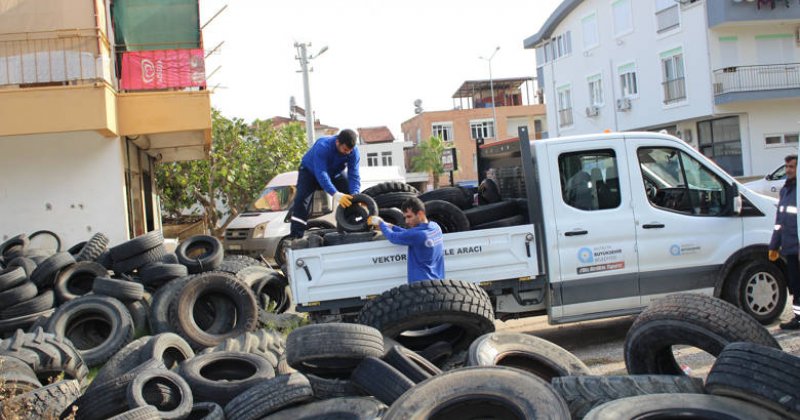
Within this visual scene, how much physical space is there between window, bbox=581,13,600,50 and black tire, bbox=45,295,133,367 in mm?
35048

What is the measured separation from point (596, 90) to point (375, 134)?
1717 inches

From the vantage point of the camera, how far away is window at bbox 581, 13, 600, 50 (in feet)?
128

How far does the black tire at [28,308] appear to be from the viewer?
28.8 feet

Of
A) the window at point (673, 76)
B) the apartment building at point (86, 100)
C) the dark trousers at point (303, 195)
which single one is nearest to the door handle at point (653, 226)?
the dark trousers at point (303, 195)

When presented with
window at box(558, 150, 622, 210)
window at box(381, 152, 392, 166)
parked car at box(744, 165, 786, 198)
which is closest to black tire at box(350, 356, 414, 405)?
window at box(558, 150, 622, 210)

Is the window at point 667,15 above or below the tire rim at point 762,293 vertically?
above

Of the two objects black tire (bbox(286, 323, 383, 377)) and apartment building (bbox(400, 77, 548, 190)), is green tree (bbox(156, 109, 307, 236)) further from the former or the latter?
apartment building (bbox(400, 77, 548, 190))

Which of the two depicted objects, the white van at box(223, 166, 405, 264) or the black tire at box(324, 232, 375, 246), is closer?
the black tire at box(324, 232, 375, 246)

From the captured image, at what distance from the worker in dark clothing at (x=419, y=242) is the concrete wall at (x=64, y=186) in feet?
30.5

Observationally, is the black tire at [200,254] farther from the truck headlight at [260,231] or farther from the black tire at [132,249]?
the truck headlight at [260,231]

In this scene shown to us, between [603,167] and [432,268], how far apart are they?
7.22 feet

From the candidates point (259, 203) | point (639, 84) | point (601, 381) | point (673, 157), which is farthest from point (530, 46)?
point (601, 381)

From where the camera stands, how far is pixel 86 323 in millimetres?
8477

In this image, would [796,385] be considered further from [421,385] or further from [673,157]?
[673,157]
